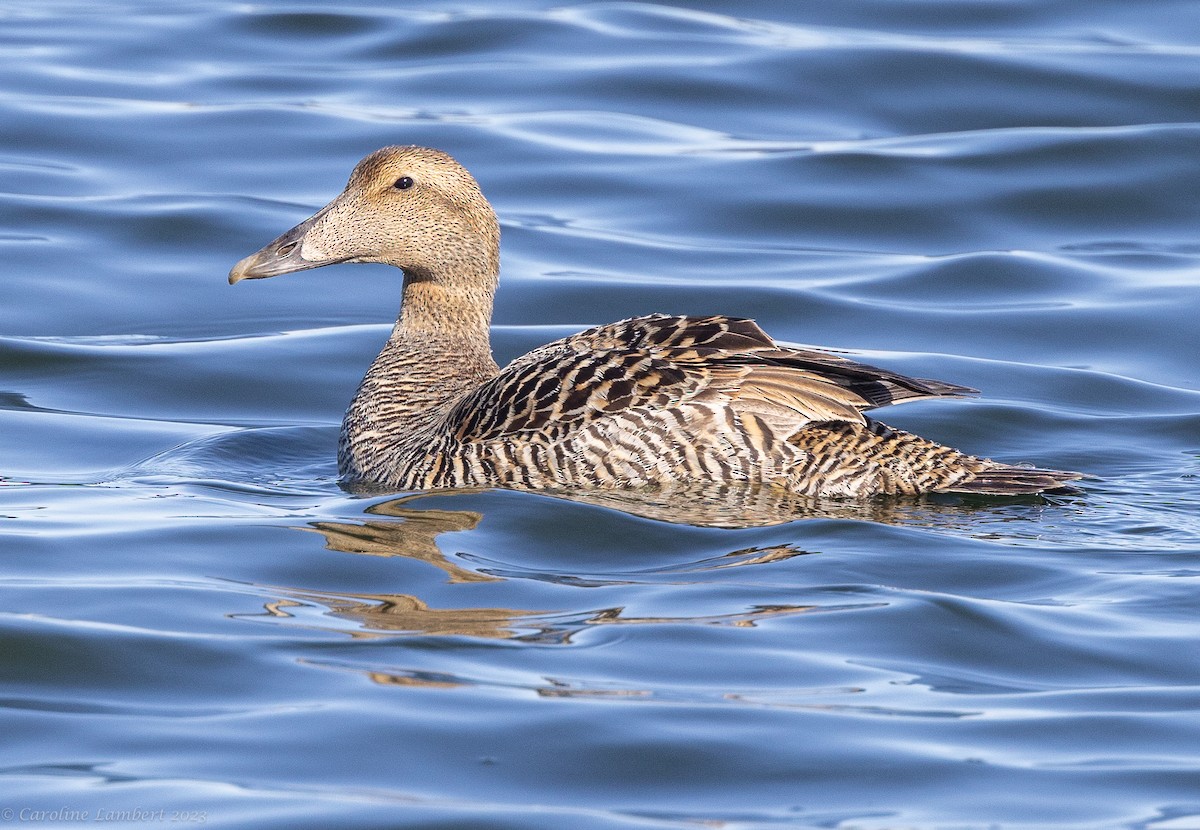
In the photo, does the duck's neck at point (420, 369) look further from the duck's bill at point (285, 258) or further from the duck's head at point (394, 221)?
the duck's bill at point (285, 258)

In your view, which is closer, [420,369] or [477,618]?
[477,618]

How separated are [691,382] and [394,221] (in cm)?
169

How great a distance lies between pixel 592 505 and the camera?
24.0 ft

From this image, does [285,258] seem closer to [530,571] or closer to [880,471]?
[530,571]

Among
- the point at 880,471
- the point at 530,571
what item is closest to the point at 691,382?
the point at 880,471

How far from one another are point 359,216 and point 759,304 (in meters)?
3.49

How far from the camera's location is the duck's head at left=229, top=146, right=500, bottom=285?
8453 mm

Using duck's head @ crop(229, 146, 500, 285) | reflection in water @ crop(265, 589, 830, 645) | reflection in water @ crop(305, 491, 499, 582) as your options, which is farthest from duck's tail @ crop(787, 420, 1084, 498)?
duck's head @ crop(229, 146, 500, 285)

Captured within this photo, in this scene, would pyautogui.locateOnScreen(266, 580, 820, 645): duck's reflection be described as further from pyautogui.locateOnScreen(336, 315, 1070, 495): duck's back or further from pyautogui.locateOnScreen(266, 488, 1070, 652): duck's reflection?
pyautogui.locateOnScreen(336, 315, 1070, 495): duck's back

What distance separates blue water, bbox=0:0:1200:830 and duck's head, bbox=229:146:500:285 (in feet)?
3.04

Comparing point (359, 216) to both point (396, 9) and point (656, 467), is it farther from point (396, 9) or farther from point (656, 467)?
point (396, 9)

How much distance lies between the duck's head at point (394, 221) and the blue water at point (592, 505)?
0.93 m

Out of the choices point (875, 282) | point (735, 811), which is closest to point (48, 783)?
point (735, 811)

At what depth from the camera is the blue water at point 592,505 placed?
17.3 feet
